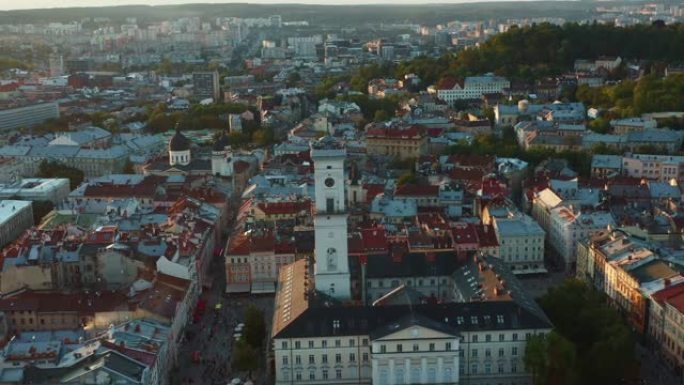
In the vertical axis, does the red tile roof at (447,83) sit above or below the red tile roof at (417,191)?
above

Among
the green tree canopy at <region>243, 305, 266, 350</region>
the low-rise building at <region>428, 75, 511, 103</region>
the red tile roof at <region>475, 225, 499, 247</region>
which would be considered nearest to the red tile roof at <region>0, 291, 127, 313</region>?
the green tree canopy at <region>243, 305, 266, 350</region>

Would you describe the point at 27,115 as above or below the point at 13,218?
below

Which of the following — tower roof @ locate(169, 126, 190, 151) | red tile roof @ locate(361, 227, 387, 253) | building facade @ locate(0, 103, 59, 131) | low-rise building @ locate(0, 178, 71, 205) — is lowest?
building facade @ locate(0, 103, 59, 131)

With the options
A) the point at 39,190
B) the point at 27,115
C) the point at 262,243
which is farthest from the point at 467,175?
the point at 27,115

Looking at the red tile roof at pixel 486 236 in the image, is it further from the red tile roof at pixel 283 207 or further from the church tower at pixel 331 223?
the church tower at pixel 331 223

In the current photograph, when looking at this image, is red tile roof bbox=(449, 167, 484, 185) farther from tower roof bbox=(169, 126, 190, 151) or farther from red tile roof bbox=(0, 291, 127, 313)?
red tile roof bbox=(0, 291, 127, 313)

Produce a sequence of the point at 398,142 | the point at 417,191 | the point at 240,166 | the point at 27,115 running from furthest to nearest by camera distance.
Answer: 1. the point at 27,115
2. the point at 398,142
3. the point at 240,166
4. the point at 417,191

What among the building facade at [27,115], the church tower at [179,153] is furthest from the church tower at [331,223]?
the building facade at [27,115]

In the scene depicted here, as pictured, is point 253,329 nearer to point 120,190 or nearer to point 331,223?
point 331,223

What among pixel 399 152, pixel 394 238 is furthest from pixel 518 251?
pixel 399 152
